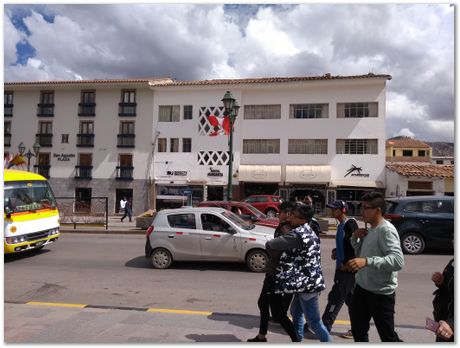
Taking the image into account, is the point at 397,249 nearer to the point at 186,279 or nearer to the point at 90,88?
the point at 186,279

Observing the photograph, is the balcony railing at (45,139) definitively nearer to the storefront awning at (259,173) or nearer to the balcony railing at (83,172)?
the balcony railing at (83,172)

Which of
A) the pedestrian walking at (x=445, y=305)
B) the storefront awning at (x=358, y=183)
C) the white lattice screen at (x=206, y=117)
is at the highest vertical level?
the white lattice screen at (x=206, y=117)

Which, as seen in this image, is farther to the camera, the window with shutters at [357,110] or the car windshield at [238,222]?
the window with shutters at [357,110]

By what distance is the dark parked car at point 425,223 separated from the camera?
1028cm

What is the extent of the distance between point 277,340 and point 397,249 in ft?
6.60

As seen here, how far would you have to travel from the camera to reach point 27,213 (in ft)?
31.7

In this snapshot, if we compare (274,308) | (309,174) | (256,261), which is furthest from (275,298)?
(309,174)

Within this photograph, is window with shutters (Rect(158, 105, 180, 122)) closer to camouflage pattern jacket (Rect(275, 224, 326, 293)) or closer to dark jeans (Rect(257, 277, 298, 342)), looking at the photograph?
dark jeans (Rect(257, 277, 298, 342))

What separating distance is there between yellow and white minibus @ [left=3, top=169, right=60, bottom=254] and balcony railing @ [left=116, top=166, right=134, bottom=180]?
18261 mm

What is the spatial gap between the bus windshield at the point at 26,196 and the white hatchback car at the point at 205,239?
12.0 feet

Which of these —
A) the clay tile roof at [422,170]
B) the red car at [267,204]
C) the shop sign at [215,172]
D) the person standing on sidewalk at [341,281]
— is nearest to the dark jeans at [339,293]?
the person standing on sidewalk at [341,281]

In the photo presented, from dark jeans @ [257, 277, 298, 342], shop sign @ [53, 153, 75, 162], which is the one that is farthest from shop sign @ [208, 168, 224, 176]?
dark jeans @ [257, 277, 298, 342]

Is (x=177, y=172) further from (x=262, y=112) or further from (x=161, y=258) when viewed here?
(x=161, y=258)

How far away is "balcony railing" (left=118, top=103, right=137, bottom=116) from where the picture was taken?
29.6 metres
